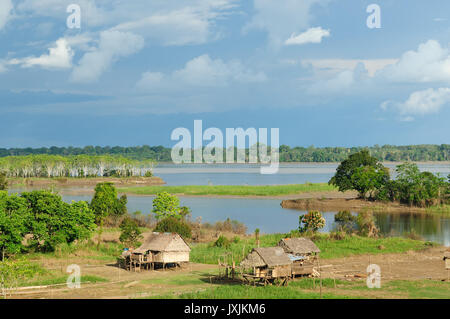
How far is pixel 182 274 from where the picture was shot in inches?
1331

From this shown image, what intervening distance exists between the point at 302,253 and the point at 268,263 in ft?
18.2

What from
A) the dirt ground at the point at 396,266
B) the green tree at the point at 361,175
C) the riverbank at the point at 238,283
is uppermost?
the green tree at the point at 361,175

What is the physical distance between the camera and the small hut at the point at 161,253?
35.2 metres

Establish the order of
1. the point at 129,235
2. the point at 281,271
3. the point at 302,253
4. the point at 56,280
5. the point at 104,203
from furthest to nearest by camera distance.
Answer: the point at 104,203, the point at 129,235, the point at 302,253, the point at 281,271, the point at 56,280


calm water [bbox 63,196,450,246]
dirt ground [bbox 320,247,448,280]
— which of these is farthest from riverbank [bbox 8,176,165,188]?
dirt ground [bbox 320,247,448,280]

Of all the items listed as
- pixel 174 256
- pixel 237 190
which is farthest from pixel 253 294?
pixel 237 190

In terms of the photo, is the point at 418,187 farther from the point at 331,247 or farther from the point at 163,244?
the point at 163,244

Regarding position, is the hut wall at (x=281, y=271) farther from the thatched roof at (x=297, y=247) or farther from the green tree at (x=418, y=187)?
the green tree at (x=418, y=187)

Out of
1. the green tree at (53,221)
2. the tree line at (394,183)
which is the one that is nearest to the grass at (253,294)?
the green tree at (53,221)

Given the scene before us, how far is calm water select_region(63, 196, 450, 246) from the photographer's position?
53.4m

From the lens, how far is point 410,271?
34.5m

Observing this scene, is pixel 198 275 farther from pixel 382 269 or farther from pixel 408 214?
pixel 408 214
